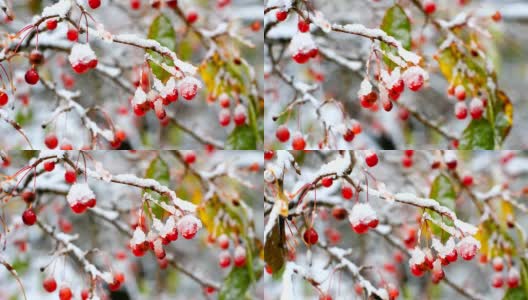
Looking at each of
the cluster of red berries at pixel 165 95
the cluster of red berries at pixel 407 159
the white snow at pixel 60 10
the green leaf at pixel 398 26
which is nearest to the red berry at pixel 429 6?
the green leaf at pixel 398 26

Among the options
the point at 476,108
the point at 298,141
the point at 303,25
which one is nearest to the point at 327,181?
the point at 298,141

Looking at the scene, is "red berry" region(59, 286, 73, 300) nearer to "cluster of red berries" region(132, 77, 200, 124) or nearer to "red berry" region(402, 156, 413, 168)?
"cluster of red berries" region(132, 77, 200, 124)

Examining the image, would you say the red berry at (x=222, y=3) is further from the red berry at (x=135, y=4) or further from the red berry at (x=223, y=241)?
the red berry at (x=223, y=241)

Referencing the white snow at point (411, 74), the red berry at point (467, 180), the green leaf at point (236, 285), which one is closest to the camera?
the white snow at point (411, 74)

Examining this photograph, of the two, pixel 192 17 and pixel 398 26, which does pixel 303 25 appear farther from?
pixel 192 17

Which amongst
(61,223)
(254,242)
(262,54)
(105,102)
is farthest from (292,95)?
(61,223)

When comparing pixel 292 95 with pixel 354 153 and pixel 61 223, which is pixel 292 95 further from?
pixel 61 223
